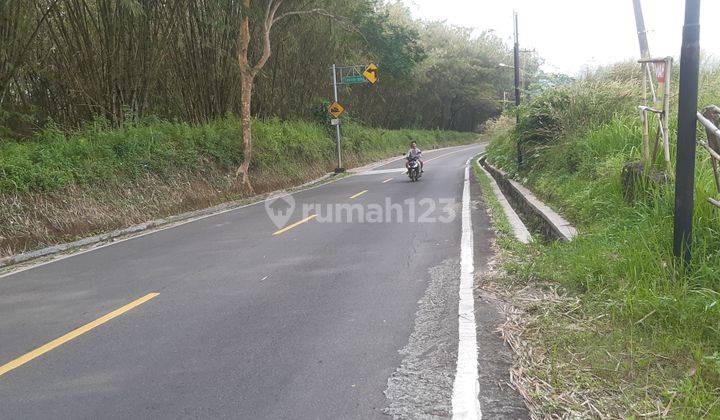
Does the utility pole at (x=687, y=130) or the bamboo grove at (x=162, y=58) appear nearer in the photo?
the utility pole at (x=687, y=130)

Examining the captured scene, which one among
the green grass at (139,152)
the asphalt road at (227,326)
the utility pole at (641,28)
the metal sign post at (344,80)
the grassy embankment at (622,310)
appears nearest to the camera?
the grassy embankment at (622,310)

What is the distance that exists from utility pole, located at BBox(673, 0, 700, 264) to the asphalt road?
2.06 m

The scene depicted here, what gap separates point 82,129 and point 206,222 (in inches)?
175

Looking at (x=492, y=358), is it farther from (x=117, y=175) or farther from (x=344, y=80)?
(x=344, y=80)

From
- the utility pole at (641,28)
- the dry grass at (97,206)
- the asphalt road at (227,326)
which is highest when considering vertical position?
the utility pole at (641,28)

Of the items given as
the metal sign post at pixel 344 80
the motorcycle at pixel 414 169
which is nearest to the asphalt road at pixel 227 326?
the motorcycle at pixel 414 169

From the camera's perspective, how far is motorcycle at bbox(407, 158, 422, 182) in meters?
19.6

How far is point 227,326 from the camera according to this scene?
4.87 metres

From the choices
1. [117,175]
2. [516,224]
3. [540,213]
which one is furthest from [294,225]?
[117,175]

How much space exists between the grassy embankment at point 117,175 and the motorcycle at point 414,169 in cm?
479

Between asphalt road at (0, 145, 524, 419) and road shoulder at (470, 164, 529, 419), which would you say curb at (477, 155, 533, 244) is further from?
road shoulder at (470, 164, 529, 419)

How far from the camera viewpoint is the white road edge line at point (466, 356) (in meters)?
3.27

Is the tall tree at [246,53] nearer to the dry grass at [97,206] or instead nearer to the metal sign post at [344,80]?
the dry grass at [97,206]

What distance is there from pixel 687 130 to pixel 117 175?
Answer: 11.5m
